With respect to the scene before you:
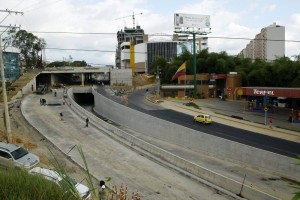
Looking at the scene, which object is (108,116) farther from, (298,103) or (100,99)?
(298,103)

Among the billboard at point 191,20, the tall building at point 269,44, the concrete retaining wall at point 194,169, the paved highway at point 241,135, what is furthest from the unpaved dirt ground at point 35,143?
the tall building at point 269,44

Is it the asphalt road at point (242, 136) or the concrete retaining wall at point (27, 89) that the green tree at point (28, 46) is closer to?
the concrete retaining wall at point (27, 89)

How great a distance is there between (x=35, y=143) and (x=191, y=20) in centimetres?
4887

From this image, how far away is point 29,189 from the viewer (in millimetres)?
4664

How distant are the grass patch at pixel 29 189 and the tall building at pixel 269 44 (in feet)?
278

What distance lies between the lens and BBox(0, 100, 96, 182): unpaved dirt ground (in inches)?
917

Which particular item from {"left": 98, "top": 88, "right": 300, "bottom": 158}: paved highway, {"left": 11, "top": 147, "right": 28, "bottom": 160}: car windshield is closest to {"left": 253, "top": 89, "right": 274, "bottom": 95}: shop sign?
{"left": 98, "top": 88, "right": 300, "bottom": 158}: paved highway

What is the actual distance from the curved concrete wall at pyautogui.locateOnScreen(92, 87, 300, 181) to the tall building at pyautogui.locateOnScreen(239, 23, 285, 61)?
50.4 metres

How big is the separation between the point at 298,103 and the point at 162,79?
1831 inches

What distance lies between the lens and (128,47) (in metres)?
172

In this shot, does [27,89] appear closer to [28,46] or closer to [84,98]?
[84,98]

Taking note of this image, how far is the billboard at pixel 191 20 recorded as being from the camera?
7050 centimetres

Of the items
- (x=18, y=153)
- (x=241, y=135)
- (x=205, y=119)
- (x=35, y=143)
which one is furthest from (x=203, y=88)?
(x=18, y=153)

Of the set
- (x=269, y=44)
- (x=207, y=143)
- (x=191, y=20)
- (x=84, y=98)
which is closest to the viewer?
(x=207, y=143)
